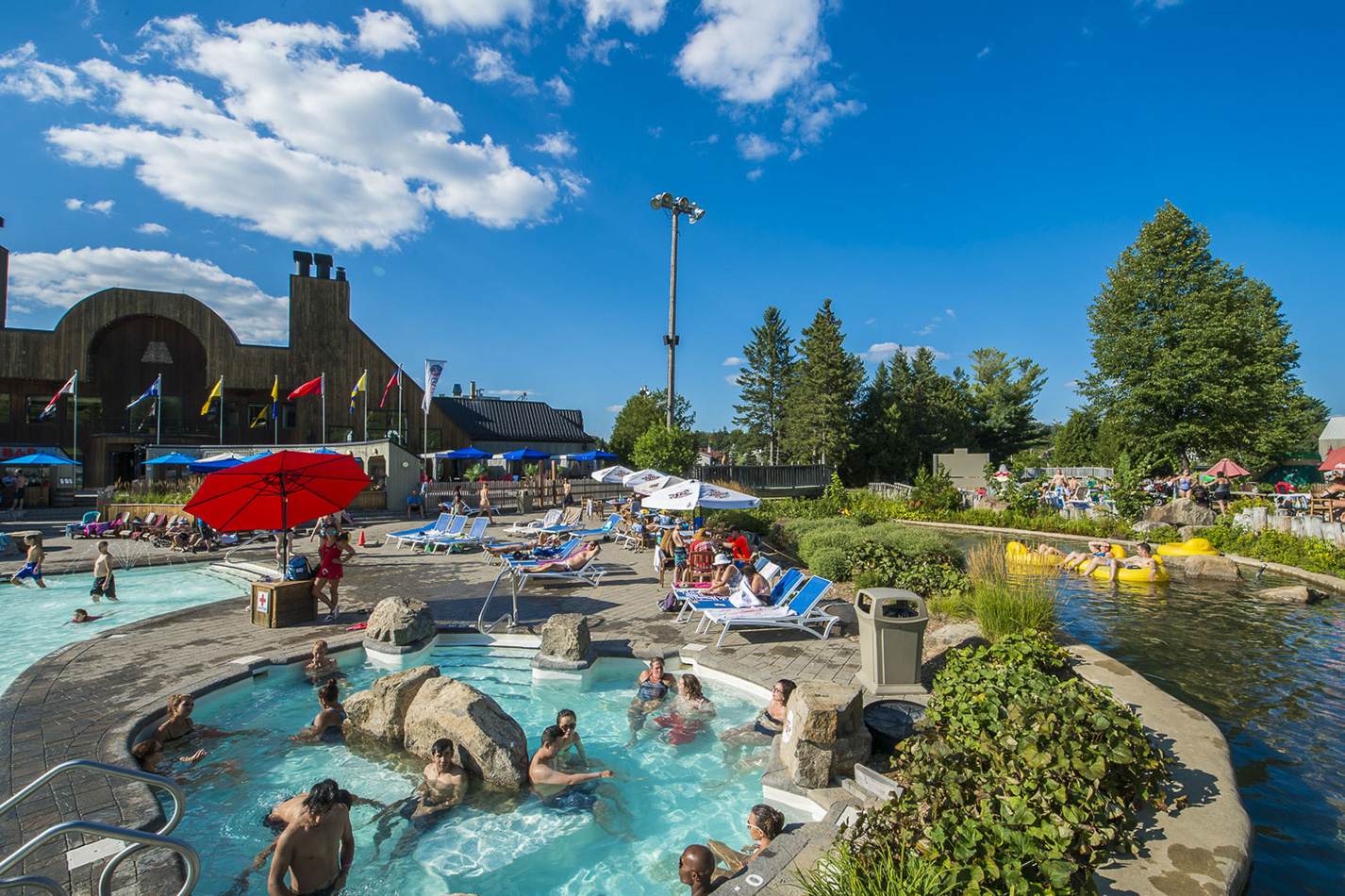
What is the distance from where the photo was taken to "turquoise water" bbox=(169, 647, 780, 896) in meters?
4.13

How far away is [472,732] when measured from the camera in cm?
503

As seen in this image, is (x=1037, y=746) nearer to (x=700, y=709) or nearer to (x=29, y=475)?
(x=700, y=709)

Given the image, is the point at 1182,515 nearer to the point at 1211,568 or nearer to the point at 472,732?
the point at 1211,568

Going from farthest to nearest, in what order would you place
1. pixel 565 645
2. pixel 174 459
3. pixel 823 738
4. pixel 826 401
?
1. pixel 826 401
2. pixel 174 459
3. pixel 565 645
4. pixel 823 738

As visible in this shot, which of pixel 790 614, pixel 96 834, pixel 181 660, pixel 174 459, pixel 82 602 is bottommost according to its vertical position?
Result: pixel 82 602

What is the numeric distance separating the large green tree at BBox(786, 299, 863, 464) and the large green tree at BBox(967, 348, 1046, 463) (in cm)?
1414

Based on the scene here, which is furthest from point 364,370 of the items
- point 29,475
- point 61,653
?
point 61,653

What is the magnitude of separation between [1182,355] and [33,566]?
37.9m

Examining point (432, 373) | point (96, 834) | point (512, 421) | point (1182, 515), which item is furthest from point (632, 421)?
point (96, 834)

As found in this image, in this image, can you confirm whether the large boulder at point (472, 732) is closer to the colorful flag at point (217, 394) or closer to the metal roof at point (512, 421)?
the colorful flag at point (217, 394)

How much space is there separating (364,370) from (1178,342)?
39.6m

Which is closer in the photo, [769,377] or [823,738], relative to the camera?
[823,738]

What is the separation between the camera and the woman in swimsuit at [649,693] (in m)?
6.25

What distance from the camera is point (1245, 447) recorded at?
98.1 ft
